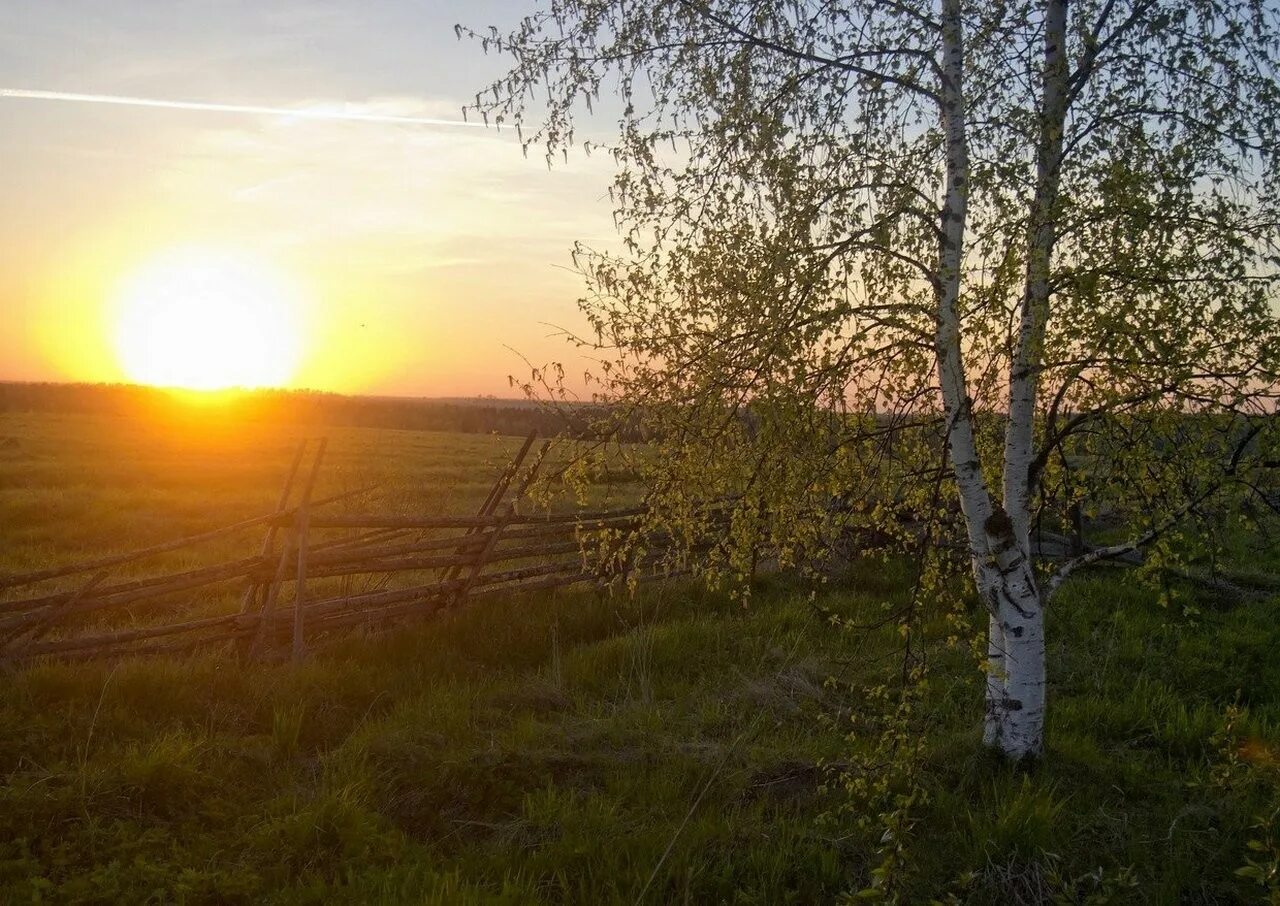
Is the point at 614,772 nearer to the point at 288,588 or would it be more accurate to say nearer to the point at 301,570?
the point at 301,570

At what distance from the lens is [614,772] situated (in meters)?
5.88

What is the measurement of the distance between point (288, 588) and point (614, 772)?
6.42 m

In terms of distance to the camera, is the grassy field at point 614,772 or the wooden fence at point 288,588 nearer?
the grassy field at point 614,772

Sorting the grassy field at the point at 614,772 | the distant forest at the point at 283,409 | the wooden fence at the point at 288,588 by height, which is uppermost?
the distant forest at the point at 283,409

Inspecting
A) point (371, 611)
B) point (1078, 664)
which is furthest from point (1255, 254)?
point (371, 611)

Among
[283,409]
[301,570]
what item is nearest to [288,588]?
[301,570]

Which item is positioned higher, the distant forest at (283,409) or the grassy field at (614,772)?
the distant forest at (283,409)

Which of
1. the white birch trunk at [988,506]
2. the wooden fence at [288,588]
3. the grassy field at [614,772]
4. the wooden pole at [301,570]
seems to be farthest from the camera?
the wooden pole at [301,570]

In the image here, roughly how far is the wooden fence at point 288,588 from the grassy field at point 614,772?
0.52 m

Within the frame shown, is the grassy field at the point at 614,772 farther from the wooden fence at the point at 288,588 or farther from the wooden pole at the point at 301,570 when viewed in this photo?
the wooden fence at the point at 288,588

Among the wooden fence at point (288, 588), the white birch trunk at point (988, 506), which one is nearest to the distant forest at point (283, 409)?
the wooden fence at point (288, 588)

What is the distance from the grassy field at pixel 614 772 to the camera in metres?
4.81

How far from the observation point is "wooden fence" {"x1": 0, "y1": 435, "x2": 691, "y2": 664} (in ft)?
24.8

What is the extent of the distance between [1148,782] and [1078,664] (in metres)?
2.27
